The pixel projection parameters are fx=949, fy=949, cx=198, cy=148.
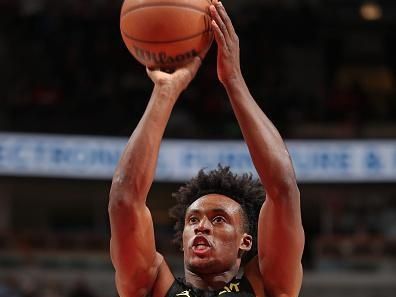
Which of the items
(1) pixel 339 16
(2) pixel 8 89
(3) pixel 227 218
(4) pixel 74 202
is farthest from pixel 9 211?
(3) pixel 227 218

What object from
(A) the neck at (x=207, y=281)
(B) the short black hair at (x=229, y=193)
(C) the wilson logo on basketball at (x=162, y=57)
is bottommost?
(A) the neck at (x=207, y=281)

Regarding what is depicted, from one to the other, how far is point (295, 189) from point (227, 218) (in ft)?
1.14

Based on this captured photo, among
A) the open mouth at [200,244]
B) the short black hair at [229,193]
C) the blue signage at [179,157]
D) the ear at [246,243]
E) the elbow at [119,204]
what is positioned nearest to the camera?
the elbow at [119,204]

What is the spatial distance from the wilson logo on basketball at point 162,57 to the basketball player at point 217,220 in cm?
5

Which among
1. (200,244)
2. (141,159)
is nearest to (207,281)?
(200,244)

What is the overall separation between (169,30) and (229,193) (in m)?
0.80

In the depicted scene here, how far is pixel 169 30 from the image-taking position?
156 inches

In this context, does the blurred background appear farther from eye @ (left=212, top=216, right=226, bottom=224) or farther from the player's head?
eye @ (left=212, top=216, right=226, bottom=224)

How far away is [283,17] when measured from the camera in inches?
640

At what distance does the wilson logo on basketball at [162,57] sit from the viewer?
401cm

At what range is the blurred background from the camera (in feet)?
44.3

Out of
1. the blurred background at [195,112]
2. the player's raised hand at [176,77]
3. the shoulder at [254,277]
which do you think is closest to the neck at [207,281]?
the shoulder at [254,277]

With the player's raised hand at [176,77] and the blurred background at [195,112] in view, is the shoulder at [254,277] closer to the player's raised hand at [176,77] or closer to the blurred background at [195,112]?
the player's raised hand at [176,77]

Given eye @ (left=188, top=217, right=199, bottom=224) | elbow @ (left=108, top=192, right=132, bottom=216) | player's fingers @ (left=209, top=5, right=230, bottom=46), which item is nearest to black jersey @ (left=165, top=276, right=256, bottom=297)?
eye @ (left=188, top=217, right=199, bottom=224)
